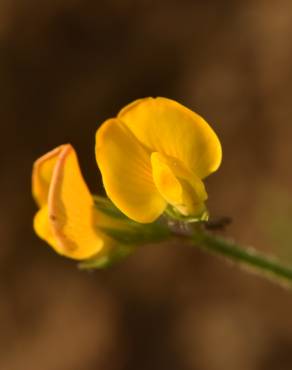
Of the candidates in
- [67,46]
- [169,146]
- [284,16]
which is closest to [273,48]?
[284,16]

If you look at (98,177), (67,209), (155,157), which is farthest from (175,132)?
(98,177)

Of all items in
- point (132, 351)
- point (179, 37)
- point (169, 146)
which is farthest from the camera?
point (179, 37)

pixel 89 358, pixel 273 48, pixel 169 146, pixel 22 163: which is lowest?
pixel 89 358

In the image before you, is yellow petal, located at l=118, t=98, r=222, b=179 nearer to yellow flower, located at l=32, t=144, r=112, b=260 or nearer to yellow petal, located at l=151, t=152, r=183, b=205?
yellow petal, located at l=151, t=152, r=183, b=205

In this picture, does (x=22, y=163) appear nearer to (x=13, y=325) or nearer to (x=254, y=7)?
(x=13, y=325)

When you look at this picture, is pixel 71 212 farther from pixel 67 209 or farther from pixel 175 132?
pixel 175 132

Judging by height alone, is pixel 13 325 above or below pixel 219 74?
below
